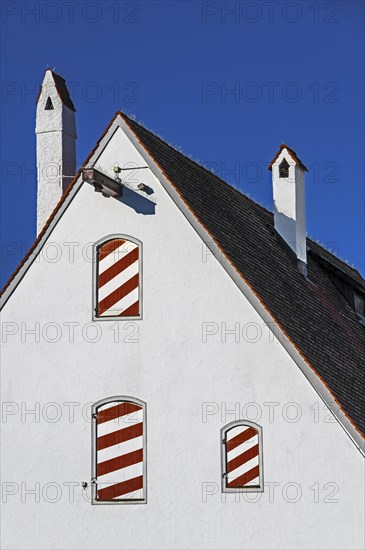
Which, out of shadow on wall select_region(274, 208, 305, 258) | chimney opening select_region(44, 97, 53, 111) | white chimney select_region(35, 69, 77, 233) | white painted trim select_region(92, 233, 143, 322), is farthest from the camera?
shadow on wall select_region(274, 208, 305, 258)

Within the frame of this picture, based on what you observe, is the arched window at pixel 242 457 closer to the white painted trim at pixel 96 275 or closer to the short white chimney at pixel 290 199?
the white painted trim at pixel 96 275

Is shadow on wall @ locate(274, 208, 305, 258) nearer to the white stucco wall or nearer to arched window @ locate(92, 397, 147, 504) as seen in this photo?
the white stucco wall

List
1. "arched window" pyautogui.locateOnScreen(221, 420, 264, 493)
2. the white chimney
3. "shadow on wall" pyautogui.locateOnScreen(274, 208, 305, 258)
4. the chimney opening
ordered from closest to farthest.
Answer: "arched window" pyautogui.locateOnScreen(221, 420, 264, 493), the white chimney, the chimney opening, "shadow on wall" pyautogui.locateOnScreen(274, 208, 305, 258)

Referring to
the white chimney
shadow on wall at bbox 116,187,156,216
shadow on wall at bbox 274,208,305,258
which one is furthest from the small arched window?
shadow on wall at bbox 116,187,156,216

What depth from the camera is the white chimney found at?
25.4 meters

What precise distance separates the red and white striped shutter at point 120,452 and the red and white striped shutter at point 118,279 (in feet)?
6.30

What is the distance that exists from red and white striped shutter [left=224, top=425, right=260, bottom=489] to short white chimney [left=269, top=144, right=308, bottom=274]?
24.1 ft

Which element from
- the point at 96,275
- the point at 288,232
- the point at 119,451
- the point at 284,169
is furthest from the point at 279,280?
the point at 119,451

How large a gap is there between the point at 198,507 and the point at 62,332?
449cm

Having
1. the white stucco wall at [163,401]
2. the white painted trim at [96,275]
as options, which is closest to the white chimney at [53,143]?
the white stucco wall at [163,401]

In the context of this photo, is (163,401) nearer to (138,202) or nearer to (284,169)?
(138,202)

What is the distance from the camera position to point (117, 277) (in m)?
22.3

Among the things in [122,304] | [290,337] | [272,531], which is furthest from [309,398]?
[122,304]

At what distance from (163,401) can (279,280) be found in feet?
14.1
